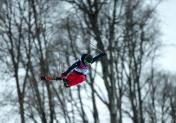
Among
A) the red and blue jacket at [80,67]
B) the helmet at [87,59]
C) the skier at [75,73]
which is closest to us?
the helmet at [87,59]

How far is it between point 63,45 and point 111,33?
6.71 metres

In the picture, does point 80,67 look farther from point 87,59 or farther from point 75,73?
point 87,59

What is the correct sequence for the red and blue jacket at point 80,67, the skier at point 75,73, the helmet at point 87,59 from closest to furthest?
the helmet at point 87,59 → the red and blue jacket at point 80,67 → the skier at point 75,73

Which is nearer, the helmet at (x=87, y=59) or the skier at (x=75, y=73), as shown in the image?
the helmet at (x=87, y=59)

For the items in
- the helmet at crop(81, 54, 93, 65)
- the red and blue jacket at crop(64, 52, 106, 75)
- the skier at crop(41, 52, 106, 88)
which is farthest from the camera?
the skier at crop(41, 52, 106, 88)

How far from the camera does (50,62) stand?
3002 cm

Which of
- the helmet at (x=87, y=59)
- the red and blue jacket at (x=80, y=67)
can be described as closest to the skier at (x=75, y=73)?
the red and blue jacket at (x=80, y=67)

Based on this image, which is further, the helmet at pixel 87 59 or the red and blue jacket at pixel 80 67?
the red and blue jacket at pixel 80 67

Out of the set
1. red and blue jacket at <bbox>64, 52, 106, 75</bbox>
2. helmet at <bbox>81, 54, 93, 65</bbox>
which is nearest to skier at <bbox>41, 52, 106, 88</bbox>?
red and blue jacket at <bbox>64, 52, 106, 75</bbox>

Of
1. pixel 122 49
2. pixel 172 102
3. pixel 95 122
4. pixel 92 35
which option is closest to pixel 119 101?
pixel 95 122

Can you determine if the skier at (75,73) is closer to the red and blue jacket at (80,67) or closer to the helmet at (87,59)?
the red and blue jacket at (80,67)

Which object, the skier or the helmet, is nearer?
the helmet

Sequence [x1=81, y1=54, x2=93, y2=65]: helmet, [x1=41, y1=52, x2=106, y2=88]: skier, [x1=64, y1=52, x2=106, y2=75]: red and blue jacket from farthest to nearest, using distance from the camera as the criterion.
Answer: [x1=41, y1=52, x2=106, y2=88]: skier
[x1=64, y1=52, x2=106, y2=75]: red and blue jacket
[x1=81, y1=54, x2=93, y2=65]: helmet

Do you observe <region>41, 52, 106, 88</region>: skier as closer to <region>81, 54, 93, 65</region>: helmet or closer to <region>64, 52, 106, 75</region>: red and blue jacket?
<region>64, 52, 106, 75</region>: red and blue jacket
